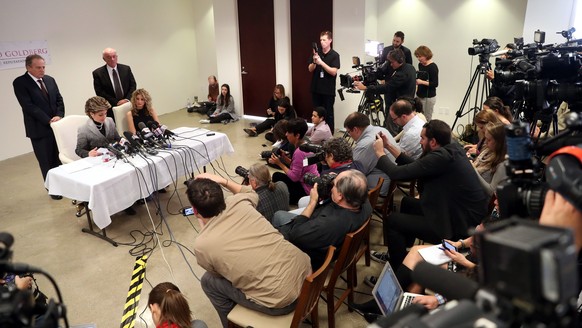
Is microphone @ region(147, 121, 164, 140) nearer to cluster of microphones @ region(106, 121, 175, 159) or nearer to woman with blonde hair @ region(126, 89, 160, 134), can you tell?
cluster of microphones @ region(106, 121, 175, 159)

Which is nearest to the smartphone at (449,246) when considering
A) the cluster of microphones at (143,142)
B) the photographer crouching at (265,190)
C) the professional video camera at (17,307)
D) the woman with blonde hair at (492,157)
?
the woman with blonde hair at (492,157)

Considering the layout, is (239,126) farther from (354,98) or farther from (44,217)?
→ (44,217)

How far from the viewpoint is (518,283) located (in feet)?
2.33

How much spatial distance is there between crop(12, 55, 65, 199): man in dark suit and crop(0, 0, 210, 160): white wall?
186cm

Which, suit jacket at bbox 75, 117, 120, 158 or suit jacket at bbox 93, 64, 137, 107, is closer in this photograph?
suit jacket at bbox 75, 117, 120, 158

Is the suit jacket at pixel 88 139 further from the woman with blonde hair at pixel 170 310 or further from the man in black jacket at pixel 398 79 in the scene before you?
the man in black jacket at pixel 398 79

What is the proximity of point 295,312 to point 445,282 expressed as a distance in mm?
1265

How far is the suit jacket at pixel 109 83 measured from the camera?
5203mm

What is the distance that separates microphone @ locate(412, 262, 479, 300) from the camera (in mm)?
834

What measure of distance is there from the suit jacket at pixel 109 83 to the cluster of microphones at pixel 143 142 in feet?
4.94

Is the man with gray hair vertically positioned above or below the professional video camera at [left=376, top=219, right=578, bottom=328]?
below

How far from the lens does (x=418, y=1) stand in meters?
6.34

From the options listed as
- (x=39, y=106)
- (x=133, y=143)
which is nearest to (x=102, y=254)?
(x=133, y=143)

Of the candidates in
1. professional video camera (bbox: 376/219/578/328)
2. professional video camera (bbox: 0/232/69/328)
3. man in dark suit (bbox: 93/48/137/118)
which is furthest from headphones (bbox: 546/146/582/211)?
man in dark suit (bbox: 93/48/137/118)
